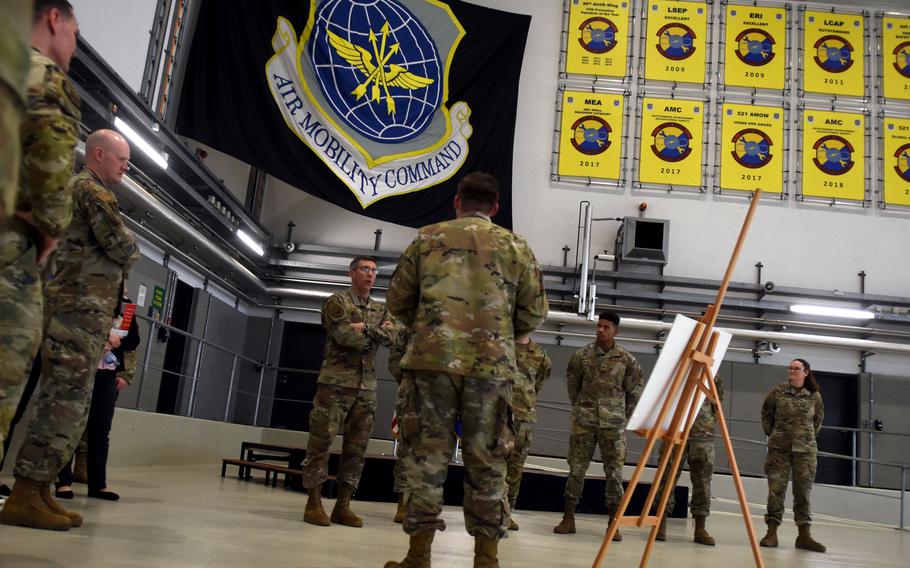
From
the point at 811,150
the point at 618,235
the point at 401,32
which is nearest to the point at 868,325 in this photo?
the point at 811,150

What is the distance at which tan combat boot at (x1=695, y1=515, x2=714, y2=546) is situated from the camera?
6.07 meters

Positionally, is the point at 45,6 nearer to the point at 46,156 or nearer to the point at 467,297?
the point at 46,156

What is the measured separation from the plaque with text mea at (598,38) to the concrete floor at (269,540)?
769 centimetres

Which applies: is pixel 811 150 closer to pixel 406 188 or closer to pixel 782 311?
pixel 782 311

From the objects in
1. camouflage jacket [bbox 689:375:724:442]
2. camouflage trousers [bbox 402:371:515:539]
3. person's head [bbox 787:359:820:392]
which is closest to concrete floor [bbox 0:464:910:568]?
camouflage trousers [bbox 402:371:515:539]

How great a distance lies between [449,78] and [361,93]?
1295 millimetres

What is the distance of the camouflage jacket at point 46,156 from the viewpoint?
1.92 m

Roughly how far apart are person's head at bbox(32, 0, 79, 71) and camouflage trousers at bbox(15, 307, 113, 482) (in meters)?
1.37

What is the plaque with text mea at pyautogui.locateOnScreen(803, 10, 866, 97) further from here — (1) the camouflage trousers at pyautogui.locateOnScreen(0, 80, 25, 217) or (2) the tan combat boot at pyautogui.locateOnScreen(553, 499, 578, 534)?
(1) the camouflage trousers at pyautogui.locateOnScreen(0, 80, 25, 217)

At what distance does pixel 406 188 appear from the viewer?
1090 centimetres

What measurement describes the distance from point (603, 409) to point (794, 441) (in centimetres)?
192

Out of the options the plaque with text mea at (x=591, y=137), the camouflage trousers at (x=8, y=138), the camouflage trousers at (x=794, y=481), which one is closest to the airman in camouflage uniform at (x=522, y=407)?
the camouflage trousers at (x=794, y=481)

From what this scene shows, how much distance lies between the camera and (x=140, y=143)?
752 cm

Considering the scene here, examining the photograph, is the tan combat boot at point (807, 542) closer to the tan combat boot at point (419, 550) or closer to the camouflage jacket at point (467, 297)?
the camouflage jacket at point (467, 297)
